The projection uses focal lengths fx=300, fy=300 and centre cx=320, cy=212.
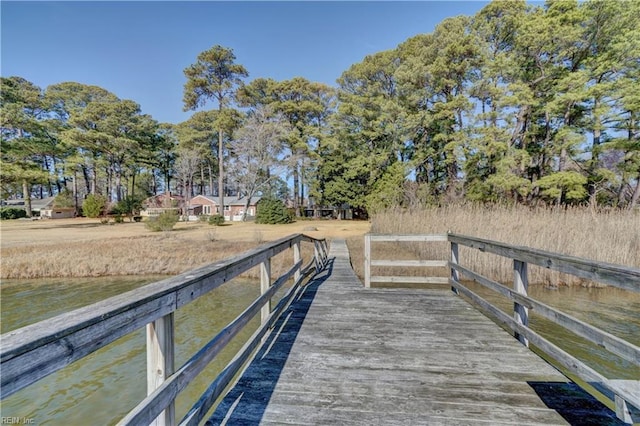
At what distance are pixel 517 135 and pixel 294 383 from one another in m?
20.9

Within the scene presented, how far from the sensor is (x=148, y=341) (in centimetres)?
138

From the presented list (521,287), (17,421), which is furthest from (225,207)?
(521,287)

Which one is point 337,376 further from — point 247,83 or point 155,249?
point 247,83

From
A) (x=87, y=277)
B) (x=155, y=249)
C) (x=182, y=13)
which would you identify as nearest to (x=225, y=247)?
(x=155, y=249)

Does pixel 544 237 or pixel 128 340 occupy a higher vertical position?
pixel 544 237

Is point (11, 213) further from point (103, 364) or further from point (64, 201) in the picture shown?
point (103, 364)

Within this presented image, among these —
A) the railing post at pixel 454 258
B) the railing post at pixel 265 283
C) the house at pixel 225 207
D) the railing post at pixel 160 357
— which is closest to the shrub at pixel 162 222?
the house at pixel 225 207

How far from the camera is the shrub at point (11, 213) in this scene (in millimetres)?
31587

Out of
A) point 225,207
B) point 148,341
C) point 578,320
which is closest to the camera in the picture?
point 148,341

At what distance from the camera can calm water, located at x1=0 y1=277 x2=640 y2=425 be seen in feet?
12.3

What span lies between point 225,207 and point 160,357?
4211 centimetres

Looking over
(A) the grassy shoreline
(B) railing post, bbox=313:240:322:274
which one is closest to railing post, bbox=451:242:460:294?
(B) railing post, bbox=313:240:322:274

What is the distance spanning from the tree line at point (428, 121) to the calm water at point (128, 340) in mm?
9622

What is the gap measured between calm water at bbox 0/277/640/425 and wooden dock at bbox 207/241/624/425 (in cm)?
200
